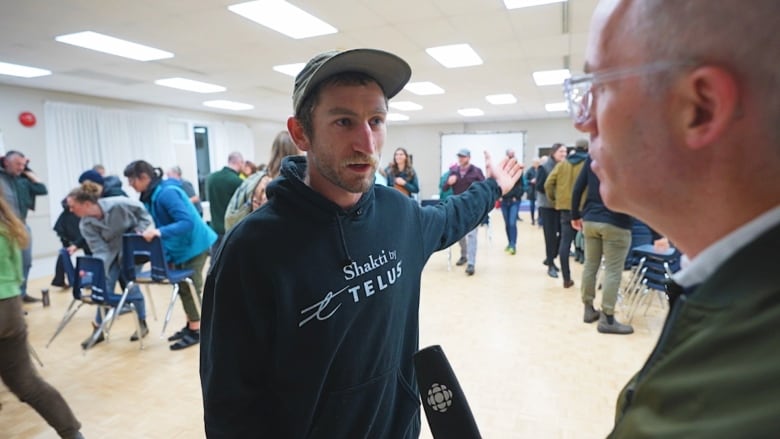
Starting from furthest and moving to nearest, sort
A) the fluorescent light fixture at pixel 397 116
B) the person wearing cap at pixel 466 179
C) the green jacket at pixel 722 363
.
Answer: the fluorescent light fixture at pixel 397 116, the person wearing cap at pixel 466 179, the green jacket at pixel 722 363

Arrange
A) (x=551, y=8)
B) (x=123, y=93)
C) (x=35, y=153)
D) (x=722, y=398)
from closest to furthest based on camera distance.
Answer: (x=722, y=398) → (x=551, y=8) → (x=35, y=153) → (x=123, y=93)

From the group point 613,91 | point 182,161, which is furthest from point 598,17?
point 182,161

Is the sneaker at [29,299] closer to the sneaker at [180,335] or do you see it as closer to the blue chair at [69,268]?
the blue chair at [69,268]

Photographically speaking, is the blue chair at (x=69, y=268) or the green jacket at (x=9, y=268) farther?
the blue chair at (x=69, y=268)

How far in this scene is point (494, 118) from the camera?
13820 mm

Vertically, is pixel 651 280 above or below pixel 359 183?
below

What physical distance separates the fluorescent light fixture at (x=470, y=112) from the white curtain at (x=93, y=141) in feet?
25.3

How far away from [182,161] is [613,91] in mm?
11312

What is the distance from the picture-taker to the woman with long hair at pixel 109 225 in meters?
3.38

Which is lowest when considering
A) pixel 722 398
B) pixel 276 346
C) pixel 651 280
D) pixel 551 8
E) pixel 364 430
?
pixel 651 280

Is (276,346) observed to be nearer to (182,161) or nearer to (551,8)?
(551,8)

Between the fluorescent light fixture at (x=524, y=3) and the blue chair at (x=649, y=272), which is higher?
the fluorescent light fixture at (x=524, y=3)

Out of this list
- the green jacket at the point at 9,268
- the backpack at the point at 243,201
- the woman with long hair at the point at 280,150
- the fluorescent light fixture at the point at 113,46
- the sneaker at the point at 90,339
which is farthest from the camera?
the fluorescent light fixture at the point at 113,46

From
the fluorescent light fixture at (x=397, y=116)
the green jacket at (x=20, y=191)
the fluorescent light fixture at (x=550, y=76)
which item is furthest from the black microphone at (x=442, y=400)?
the fluorescent light fixture at (x=397, y=116)
